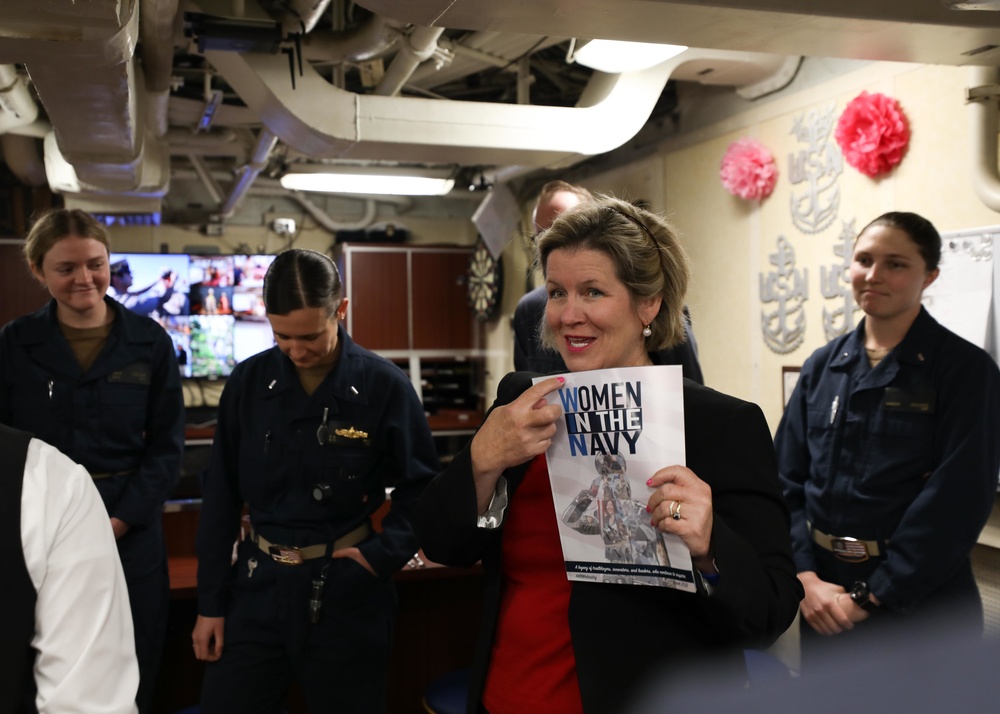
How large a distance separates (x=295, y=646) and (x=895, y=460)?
5.80 feet

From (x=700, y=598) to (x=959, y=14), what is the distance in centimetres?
196

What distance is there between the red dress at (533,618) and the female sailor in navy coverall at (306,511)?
89 cm

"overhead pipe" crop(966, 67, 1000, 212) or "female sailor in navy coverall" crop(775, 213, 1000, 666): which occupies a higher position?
"overhead pipe" crop(966, 67, 1000, 212)

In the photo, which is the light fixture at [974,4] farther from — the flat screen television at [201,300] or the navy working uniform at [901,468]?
the flat screen television at [201,300]

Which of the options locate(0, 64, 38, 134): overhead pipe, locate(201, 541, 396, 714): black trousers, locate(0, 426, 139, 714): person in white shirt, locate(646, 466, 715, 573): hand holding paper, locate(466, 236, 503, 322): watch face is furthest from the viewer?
locate(466, 236, 503, 322): watch face

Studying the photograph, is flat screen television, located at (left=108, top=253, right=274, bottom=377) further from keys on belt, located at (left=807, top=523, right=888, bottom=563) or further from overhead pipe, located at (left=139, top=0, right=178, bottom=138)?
keys on belt, located at (left=807, top=523, right=888, bottom=563)

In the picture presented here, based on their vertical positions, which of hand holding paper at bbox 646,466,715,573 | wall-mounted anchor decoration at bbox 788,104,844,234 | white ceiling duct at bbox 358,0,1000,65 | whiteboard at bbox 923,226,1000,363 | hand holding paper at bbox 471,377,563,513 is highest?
white ceiling duct at bbox 358,0,1000,65

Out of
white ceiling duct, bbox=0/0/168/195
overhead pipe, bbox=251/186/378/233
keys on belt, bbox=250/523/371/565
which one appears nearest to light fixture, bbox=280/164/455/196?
overhead pipe, bbox=251/186/378/233

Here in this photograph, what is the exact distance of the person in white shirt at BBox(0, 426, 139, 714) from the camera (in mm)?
1121

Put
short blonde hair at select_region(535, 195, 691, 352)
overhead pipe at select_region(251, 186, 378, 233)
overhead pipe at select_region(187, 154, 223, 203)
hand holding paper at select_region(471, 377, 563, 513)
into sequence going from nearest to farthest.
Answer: hand holding paper at select_region(471, 377, 563, 513) → short blonde hair at select_region(535, 195, 691, 352) → overhead pipe at select_region(187, 154, 223, 203) → overhead pipe at select_region(251, 186, 378, 233)

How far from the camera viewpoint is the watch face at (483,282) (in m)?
7.94

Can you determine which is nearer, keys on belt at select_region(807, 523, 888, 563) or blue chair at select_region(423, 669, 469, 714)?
keys on belt at select_region(807, 523, 888, 563)

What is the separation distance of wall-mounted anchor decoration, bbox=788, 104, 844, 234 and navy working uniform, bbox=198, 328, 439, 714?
232 cm

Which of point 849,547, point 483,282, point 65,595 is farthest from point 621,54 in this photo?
point 483,282
